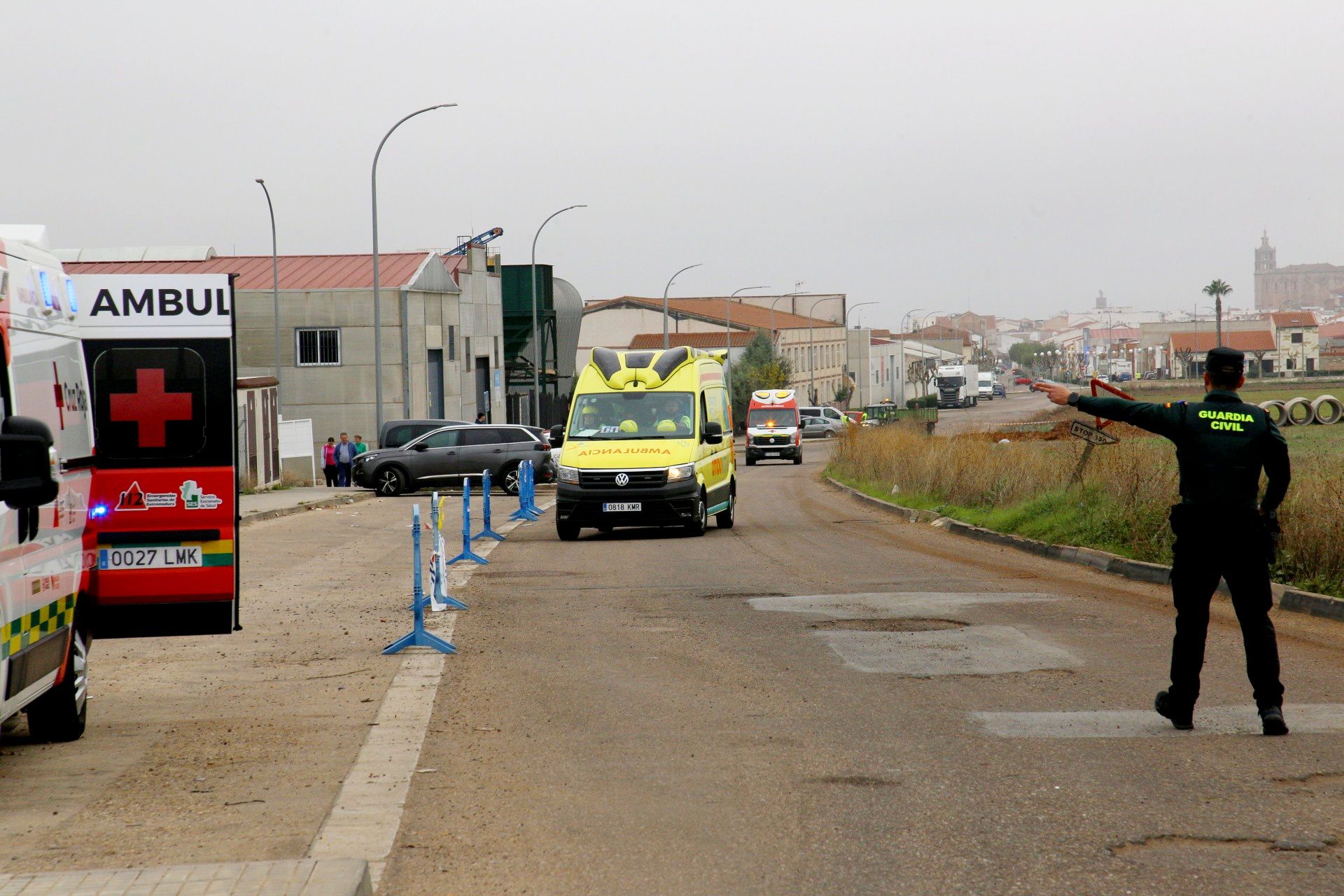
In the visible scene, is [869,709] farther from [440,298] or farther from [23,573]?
[440,298]

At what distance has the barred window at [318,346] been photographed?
5019 cm

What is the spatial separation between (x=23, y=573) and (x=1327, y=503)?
34.7ft

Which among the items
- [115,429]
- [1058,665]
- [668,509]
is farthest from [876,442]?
[115,429]

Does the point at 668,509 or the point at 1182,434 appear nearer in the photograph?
the point at 1182,434

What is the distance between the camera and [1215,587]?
7.15 m

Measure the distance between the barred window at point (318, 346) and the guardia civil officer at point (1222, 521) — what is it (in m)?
45.2

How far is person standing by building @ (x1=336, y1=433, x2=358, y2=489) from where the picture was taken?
1517 inches

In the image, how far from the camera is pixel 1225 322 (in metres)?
189

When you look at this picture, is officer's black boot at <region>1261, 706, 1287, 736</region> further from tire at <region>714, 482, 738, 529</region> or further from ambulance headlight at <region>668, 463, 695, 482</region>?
tire at <region>714, 482, 738, 529</region>

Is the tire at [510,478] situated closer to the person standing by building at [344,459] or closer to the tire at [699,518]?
the person standing by building at [344,459]

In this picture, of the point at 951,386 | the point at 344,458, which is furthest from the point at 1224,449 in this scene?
the point at 951,386

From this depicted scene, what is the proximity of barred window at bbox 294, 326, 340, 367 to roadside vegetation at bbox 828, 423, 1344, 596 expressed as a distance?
2479cm

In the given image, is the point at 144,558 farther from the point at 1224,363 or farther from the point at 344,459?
the point at 344,459

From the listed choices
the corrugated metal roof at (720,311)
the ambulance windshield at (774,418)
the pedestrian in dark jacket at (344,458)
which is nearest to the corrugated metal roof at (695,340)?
the corrugated metal roof at (720,311)
